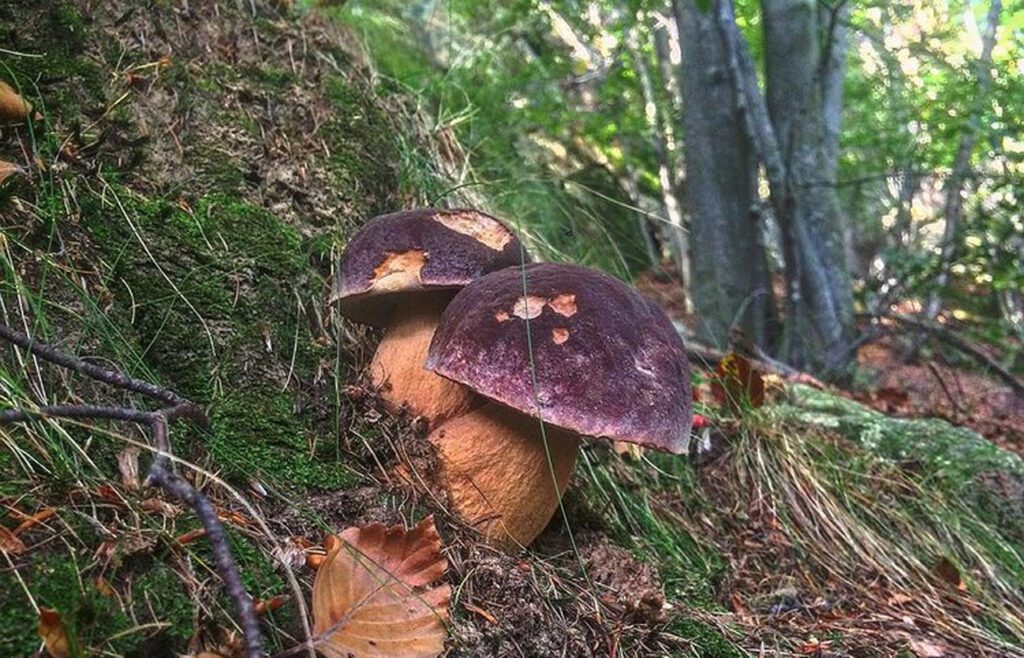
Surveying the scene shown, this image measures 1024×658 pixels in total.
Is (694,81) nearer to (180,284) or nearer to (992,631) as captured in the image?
(992,631)

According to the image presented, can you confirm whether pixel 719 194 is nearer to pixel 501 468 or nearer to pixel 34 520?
pixel 501 468

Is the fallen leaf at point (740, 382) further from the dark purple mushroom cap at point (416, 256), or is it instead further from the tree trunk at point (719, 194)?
the tree trunk at point (719, 194)

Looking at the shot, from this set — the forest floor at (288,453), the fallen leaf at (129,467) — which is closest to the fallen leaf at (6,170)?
the forest floor at (288,453)

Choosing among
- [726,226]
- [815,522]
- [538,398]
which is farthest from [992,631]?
[726,226]

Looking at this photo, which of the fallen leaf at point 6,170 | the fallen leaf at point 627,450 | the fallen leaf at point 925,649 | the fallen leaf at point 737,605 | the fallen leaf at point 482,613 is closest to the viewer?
the fallen leaf at point 482,613

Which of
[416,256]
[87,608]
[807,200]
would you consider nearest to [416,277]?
[416,256]

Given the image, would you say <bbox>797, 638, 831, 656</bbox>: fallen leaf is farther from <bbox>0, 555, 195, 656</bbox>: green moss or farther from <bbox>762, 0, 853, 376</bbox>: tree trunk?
<bbox>762, 0, 853, 376</bbox>: tree trunk
